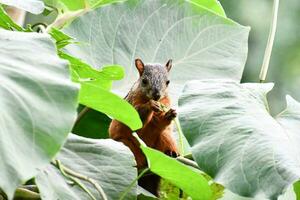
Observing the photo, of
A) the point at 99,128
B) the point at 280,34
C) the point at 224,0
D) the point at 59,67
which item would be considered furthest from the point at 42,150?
the point at 280,34

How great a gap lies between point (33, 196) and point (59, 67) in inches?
8.8

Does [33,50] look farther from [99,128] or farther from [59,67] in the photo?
[99,128]

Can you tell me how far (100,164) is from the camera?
1.01m

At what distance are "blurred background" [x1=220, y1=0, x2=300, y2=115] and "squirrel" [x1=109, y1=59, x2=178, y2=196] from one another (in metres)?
2.29

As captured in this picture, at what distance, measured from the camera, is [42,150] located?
2.22 feet

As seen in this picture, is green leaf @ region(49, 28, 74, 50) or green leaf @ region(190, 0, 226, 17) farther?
green leaf @ region(190, 0, 226, 17)

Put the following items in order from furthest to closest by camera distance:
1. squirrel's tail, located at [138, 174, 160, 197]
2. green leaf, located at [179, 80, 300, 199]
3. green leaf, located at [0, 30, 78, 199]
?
squirrel's tail, located at [138, 174, 160, 197] → green leaf, located at [179, 80, 300, 199] → green leaf, located at [0, 30, 78, 199]

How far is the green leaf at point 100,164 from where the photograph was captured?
98cm

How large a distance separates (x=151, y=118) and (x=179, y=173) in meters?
0.50

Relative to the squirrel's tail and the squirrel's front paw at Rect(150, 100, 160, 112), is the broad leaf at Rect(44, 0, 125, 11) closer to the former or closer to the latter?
the squirrel's front paw at Rect(150, 100, 160, 112)

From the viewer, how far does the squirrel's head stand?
1.43m

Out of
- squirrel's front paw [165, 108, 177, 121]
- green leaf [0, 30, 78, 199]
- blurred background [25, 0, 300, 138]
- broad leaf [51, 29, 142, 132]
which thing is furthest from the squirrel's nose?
blurred background [25, 0, 300, 138]

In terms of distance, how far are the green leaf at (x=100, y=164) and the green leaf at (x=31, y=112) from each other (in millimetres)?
206

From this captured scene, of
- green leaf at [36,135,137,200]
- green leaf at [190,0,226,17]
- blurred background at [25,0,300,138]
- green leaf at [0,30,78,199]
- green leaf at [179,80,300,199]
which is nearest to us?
green leaf at [0,30,78,199]
